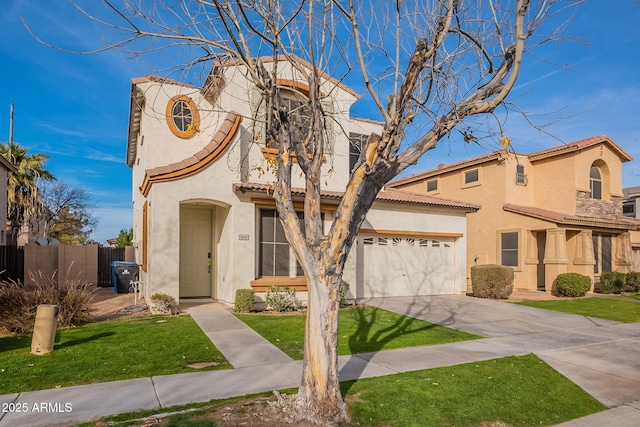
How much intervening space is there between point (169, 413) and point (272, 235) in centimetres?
829

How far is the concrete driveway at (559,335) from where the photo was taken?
21.9 feet

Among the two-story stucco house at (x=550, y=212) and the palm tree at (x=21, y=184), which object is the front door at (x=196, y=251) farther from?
the palm tree at (x=21, y=184)

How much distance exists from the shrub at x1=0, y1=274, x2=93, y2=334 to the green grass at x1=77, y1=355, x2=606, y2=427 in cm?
561

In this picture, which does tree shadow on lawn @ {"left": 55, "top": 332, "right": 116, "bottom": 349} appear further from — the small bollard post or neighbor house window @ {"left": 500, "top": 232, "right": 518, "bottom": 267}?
neighbor house window @ {"left": 500, "top": 232, "right": 518, "bottom": 267}

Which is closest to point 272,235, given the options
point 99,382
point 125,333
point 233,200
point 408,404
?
point 233,200

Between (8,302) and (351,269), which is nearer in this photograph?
(8,302)

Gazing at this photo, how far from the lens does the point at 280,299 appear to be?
12133 mm

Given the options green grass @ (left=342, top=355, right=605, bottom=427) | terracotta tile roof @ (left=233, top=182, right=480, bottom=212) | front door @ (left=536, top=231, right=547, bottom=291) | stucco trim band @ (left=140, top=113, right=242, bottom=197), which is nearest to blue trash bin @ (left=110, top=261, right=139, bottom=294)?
stucco trim band @ (left=140, top=113, right=242, bottom=197)

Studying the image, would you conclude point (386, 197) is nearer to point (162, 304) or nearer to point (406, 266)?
point (406, 266)

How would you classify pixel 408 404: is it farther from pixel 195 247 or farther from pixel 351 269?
pixel 195 247

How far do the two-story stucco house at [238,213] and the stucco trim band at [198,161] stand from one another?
29 millimetres

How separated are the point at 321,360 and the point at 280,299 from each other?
7545mm

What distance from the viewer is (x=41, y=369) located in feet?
21.0

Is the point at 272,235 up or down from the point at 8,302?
up
